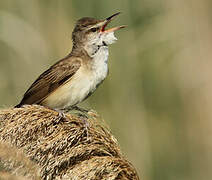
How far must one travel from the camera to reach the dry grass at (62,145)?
2289 millimetres

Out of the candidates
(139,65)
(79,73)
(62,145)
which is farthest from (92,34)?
(62,145)

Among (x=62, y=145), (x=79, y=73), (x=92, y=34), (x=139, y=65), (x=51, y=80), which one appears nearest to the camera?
(x=62, y=145)

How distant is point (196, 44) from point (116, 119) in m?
1.18

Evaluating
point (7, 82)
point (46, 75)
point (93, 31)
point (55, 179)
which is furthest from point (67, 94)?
point (55, 179)

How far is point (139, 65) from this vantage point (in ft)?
16.7

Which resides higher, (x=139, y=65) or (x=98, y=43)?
(x=98, y=43)

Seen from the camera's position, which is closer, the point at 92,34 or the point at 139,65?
the point at 92,34

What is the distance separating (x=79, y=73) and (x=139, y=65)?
51.3 inches

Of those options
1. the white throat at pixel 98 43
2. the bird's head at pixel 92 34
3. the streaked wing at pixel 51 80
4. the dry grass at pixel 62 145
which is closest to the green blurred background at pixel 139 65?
the bird's head at pixel 92 34

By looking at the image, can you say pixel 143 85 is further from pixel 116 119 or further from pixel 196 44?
pixel 196 44

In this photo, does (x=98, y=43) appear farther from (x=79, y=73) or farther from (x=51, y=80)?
(x=51, y=80)

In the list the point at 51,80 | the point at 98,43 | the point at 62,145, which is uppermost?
the point at 98,43

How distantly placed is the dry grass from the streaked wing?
4.73 feet

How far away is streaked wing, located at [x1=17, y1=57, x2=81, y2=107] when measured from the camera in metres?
3.99
